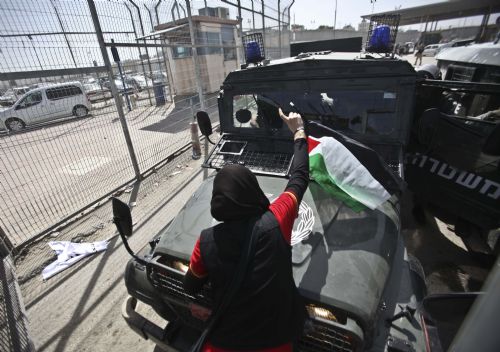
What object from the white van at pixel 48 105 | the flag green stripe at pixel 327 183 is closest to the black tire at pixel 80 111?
the white van at pixel 48 105

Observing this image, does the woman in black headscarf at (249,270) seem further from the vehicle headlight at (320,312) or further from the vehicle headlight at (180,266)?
the vehicle headlight at (180,266)

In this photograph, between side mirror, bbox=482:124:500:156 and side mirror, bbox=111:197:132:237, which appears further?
side mirror, bbox=482:124:500:156

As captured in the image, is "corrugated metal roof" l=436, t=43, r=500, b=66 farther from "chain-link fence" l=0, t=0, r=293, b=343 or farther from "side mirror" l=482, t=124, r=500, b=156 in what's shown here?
"chain-link fence" l=0, t=0, r=293, b=343

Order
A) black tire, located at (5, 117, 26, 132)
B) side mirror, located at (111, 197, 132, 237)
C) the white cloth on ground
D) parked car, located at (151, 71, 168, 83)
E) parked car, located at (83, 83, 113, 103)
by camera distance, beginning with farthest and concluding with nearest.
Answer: parked car, located at (151, 71, 168, 83)
parked car, located at (83, 83, 113, 103)
black tire, located at (5, 117, 26, 132)
the white cloth on ground
side mirror, located at (111, 197, 132, 237)

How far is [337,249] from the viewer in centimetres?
182

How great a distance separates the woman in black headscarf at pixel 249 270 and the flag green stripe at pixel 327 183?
777 millimetres

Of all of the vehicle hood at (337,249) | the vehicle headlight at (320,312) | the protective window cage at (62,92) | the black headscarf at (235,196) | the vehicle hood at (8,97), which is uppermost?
the vehicle hood at (8,97)

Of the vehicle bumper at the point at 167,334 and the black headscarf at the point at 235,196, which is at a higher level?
the black headscarf at the point at 235,196

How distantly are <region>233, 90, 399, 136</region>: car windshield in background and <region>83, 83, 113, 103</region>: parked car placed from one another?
3.28 meters

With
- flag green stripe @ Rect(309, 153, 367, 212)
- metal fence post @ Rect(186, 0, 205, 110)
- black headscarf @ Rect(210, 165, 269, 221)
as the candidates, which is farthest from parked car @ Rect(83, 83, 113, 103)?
black headscarf @ Rect(210, 165, 269, 221)

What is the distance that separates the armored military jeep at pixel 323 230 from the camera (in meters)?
1.57

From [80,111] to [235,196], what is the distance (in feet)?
15.6

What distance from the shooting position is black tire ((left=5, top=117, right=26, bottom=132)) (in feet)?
13.1

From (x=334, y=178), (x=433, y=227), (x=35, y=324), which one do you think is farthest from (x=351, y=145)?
(x=35, y=324)
